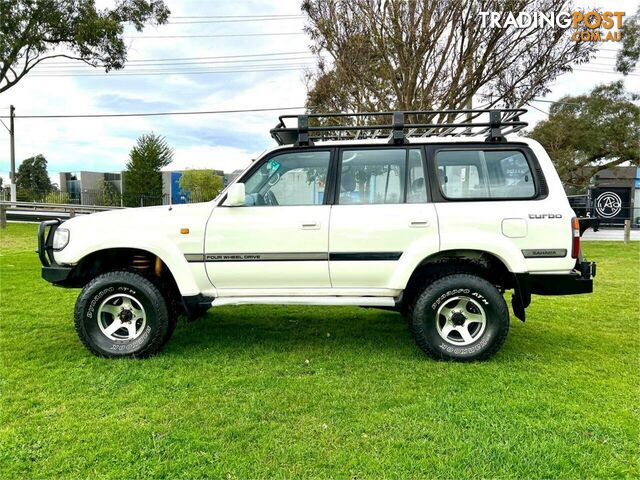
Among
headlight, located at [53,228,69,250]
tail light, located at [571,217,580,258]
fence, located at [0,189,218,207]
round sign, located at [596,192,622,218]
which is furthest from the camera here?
fence, located at [0,189,218,207]

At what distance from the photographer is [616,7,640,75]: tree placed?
695 inches

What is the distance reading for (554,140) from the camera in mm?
24891

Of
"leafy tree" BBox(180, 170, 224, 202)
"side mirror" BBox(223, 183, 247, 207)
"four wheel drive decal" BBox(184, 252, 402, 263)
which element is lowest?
"four wheel drive decal" BBox(184, 252, 402, 263)

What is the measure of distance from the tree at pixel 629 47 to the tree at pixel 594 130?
5141 mm

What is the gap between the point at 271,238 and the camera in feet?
12.9

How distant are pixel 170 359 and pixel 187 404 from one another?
3.06ft

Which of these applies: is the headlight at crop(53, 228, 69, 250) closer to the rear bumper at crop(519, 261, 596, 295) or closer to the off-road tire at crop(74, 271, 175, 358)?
the off-road tire at crop(74, 271, 175, 358)

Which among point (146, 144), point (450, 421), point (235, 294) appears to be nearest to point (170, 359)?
point (235, 294)

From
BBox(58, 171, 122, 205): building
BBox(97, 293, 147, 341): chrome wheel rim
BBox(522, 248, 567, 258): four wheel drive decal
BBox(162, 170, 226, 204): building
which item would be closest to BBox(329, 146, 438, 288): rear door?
BBox(522, 248, 567, 258): four wheel drive decal

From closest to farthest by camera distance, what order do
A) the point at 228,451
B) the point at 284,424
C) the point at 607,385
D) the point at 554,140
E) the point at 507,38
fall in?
the point at 228,451
the point at 284,424
the point at 607,385
the point at 507,38
the point at 554,140

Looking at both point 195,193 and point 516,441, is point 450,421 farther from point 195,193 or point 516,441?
point 195,193

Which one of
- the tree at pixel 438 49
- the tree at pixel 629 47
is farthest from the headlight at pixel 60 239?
the tree at pixel 629 47

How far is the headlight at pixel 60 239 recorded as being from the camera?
4031 millimetres

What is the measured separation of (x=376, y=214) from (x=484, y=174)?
1017 millimetres
